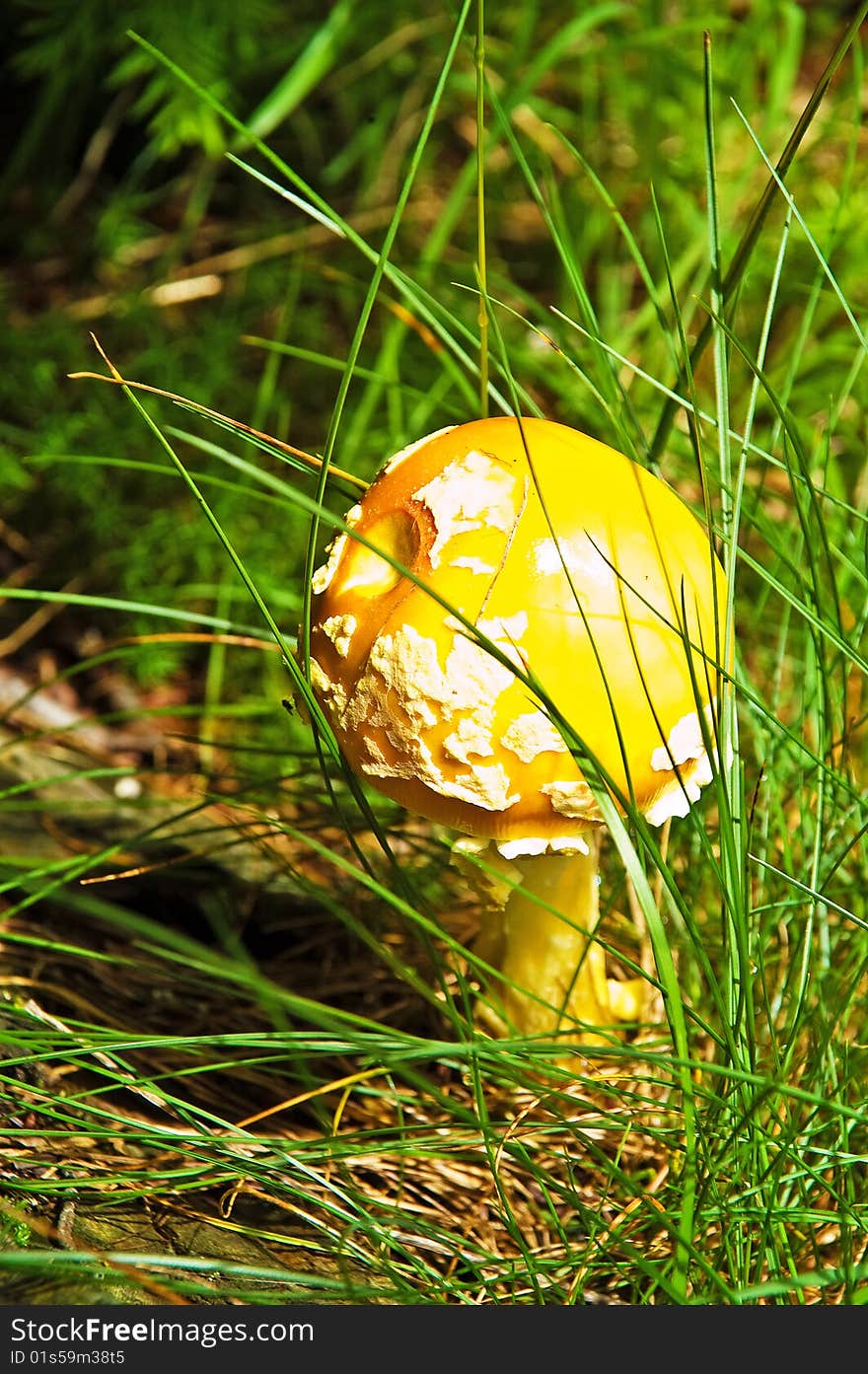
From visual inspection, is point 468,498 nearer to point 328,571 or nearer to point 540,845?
point 328,571

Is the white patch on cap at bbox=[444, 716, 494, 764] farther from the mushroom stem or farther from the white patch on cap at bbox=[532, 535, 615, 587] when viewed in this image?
the mushroom stem

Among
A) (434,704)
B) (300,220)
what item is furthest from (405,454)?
(300,220)

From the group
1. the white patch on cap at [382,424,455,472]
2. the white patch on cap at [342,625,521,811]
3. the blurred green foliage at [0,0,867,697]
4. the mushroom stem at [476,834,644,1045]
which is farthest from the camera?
the blurred green foliage at [0,0,867,697]

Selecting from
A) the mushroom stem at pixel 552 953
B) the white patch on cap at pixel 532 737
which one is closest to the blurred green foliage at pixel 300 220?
the mushroom stem at pixel 552 953

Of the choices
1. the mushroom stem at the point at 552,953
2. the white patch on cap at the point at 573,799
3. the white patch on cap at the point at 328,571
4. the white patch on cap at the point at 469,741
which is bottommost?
the mushroom stem at the point at 552,953

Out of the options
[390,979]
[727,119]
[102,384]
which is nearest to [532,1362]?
[390,979]

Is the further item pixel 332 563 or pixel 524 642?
pixel 332 563

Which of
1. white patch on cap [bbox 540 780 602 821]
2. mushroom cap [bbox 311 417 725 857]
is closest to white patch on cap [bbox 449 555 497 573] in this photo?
mushroom cap [bbox 311 417 725 857]

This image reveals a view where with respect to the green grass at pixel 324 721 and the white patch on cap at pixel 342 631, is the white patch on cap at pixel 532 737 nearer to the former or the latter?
the green grass at pixel 324 721
